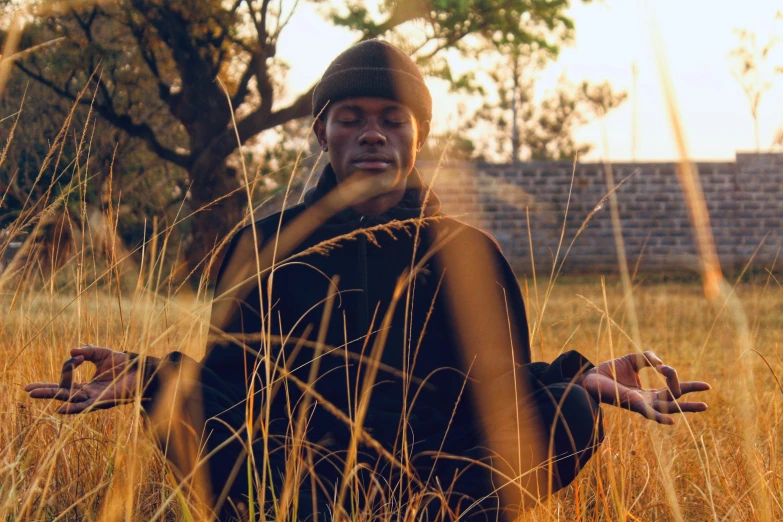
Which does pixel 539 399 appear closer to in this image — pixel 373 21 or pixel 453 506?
pixel 453 506

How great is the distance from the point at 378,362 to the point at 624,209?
1266 cm

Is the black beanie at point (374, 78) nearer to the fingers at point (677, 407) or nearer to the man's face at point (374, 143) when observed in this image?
the man's face at point (374, 143)

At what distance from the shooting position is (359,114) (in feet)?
7.39

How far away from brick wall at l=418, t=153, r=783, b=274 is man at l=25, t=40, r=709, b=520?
35.9 feet

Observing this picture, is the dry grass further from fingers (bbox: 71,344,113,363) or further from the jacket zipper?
the jacket zipper

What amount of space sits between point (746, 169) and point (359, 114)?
1338 cm

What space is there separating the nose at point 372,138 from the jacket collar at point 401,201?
168mm

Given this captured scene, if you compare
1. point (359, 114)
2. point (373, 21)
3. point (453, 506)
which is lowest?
point (453, 506)

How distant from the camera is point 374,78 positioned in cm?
226

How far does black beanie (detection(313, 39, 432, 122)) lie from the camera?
Result: 88.8 inches

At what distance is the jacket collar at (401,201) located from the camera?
223 cm

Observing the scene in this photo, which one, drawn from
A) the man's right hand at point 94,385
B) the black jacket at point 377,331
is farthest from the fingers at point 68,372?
the black jacket at point 377,331

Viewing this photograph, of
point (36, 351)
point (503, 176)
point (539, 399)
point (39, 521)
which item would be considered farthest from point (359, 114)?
point (503, 176)

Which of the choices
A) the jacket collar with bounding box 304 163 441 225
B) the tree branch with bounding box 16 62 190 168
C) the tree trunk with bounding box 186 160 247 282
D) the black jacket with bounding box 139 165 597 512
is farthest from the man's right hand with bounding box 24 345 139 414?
the tree branch with bounding box 16 62 190 168
